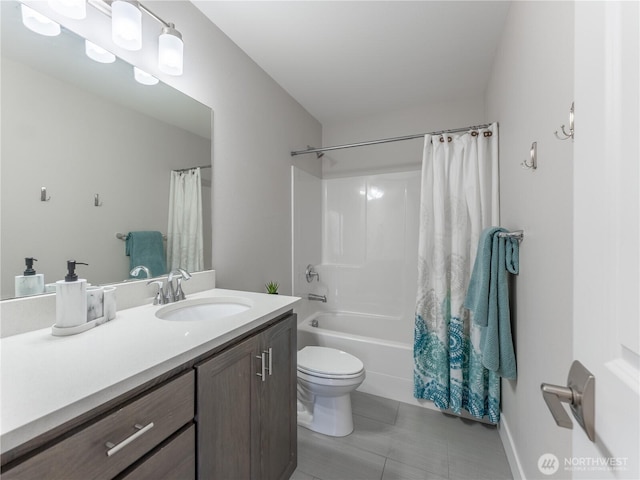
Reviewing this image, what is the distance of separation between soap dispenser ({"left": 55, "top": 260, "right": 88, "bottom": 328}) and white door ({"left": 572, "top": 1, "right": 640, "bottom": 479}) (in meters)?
1.22

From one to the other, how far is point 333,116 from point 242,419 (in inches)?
106

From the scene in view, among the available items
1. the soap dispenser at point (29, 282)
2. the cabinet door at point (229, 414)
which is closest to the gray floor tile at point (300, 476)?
the cabinet door at point (229, 414)

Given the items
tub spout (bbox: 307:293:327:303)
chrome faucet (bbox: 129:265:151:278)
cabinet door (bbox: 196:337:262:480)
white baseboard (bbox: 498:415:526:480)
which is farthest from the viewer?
tub spout (bbox: 307:293:327:303)

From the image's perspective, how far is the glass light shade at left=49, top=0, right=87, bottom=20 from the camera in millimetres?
932

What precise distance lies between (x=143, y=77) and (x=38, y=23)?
13.7 inches

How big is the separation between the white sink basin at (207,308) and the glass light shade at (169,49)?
3.55 feet

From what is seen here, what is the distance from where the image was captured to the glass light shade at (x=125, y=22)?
1040 millimetres

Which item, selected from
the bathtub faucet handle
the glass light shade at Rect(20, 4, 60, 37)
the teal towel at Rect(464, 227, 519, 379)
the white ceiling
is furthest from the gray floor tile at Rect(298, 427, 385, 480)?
the white ceiling

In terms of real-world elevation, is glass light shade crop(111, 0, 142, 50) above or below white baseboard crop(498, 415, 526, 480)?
above

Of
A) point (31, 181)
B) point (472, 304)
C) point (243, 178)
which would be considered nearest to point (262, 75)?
point (243, 178)

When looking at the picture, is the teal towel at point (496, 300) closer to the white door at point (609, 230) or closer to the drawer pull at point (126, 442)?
the white door at point (609, 230)

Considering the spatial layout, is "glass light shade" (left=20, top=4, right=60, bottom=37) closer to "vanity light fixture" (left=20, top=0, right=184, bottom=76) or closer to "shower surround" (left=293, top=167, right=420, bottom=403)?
"vanity light fixture" (left=20, top=0, right=184, bottom=76)

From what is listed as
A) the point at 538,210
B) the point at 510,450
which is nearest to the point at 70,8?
the point at 538,210

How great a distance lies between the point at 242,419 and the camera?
3.13ft
